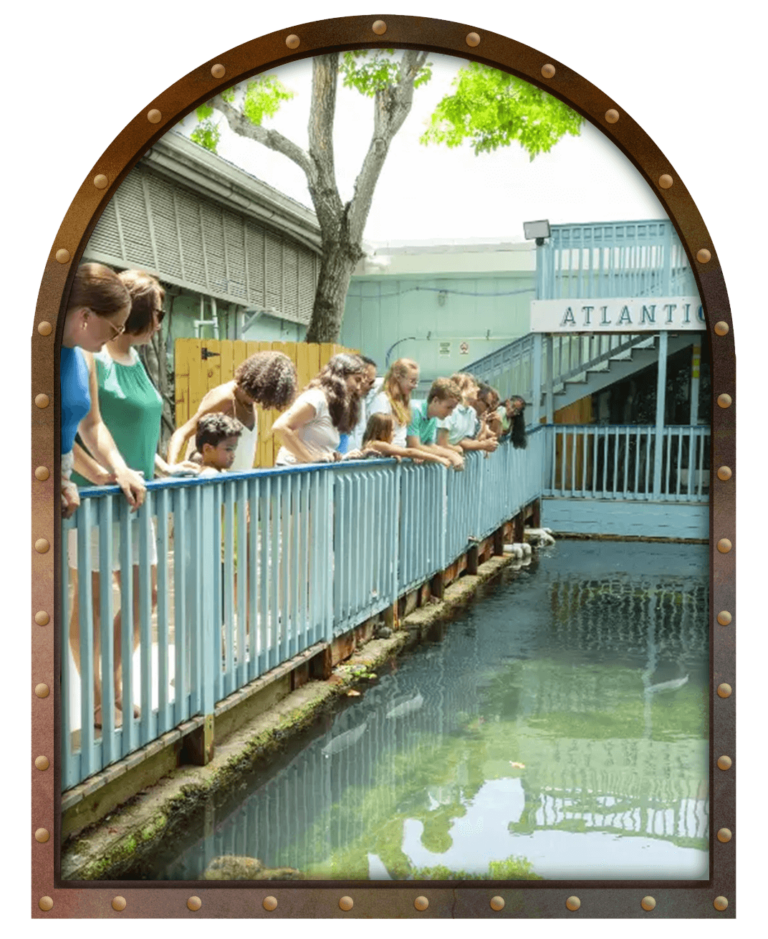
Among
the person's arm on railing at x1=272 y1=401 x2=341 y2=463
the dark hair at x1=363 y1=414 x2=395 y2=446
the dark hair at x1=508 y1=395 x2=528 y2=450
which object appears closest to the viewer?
the dark hair at x1=508 y1=395 x2=528 y2=450

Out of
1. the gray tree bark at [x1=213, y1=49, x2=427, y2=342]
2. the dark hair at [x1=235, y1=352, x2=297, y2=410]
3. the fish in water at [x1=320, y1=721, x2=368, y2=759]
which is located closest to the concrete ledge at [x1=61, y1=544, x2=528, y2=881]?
the fish in water at [x1=320, y1=721, x2=368, y2=759]

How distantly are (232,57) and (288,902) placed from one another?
8.81 ft

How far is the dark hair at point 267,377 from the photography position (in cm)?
338

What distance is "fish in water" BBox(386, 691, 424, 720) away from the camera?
4004 mm

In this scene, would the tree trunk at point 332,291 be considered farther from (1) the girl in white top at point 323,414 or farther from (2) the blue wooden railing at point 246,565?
(2) the blue wooden railing at point 246,565

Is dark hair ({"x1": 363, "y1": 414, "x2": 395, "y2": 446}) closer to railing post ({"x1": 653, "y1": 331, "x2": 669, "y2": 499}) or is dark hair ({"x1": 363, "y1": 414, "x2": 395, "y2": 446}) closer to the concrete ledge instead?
Result: the concrete ledge

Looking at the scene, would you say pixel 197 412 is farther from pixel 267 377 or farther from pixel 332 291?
pixel 332 291

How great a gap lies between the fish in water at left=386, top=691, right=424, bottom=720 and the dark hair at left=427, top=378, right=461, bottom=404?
3.97ft

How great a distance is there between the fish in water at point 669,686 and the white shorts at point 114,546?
179cm

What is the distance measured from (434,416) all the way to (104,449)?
1.28 m

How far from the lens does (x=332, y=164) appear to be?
11.2 ft

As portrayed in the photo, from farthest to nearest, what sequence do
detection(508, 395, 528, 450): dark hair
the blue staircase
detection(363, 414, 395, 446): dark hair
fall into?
detection(363, 414, 395, 446): dark hair → detection(508, 395, 528, 450): dark hair → the blue staircase

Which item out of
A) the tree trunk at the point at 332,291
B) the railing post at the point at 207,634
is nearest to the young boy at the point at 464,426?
the tree trunk at the point at 332,291

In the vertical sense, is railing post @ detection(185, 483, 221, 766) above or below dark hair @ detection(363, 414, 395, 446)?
below
